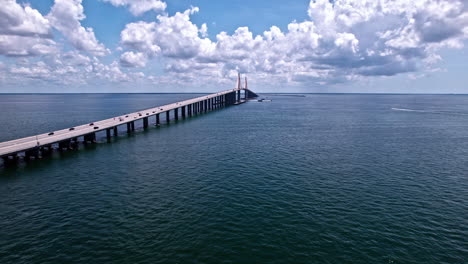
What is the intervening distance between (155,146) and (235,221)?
40319mm

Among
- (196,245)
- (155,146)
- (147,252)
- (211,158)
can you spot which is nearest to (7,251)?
(147,252)

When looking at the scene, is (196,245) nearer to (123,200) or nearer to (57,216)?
(123,200)

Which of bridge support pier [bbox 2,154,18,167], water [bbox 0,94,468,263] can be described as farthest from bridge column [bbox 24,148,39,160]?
water [bbox 0,94,468,263]

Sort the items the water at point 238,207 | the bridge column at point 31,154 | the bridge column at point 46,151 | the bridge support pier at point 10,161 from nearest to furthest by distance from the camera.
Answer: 1. the water at point 238,207
2. the bridge support pier at point 10,161
3. the bridge column at point 31,154
4. the bridge column at point 46,151

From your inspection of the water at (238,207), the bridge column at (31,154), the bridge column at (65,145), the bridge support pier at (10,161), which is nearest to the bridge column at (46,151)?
the bridge column at (31,154)

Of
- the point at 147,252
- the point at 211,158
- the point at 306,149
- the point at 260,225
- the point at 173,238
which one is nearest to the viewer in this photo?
the point at 147,252

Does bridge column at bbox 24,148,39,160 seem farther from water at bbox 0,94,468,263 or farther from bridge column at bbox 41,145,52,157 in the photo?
water at bbox 0,94,468,263

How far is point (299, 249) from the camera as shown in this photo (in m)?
22.7

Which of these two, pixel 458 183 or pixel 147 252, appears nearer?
pixel 147 252

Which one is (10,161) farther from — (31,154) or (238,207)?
(238,207)

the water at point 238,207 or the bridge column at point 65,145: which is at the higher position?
the bridge column at point 65,145

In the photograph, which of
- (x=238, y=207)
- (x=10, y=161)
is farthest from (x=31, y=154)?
(x=238, y=207)

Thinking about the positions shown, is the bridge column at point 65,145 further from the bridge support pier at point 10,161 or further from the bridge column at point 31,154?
the bridge support pier at point 10,161

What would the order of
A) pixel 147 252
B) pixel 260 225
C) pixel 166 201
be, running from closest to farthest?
1. pixel 147 252
2. pixel 260 225
3. pixel 166 201
